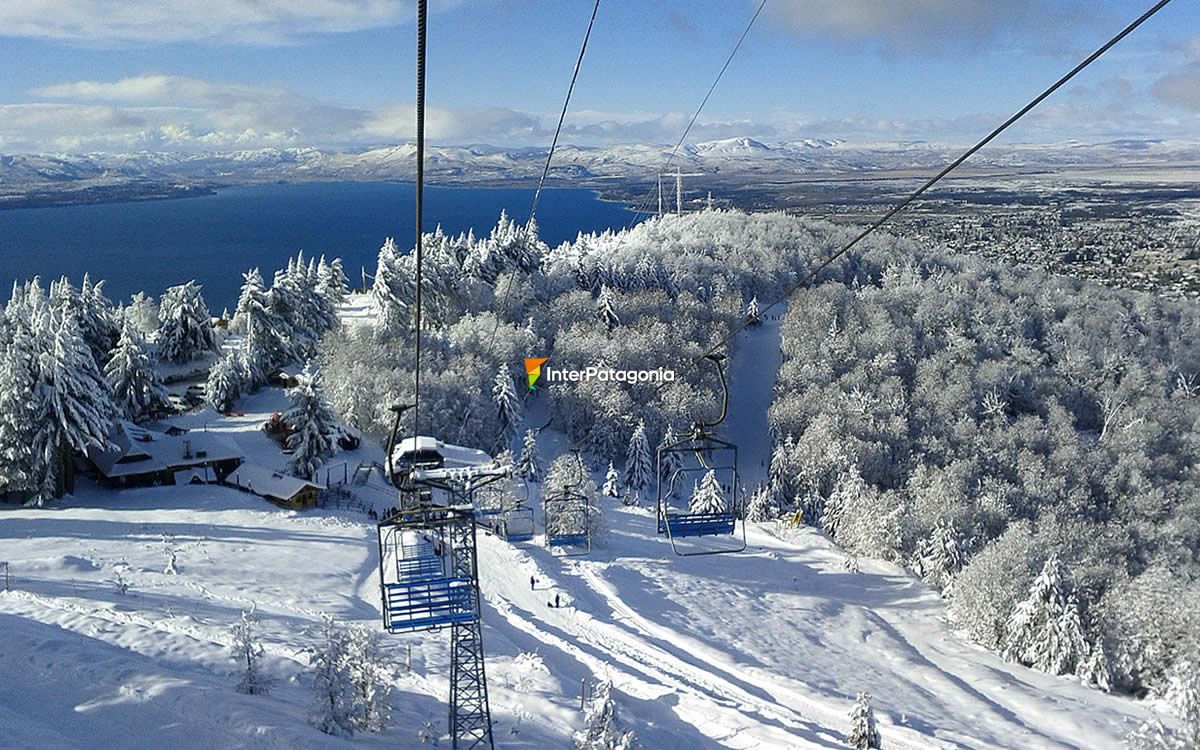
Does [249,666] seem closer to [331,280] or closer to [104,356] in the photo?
[104,356]

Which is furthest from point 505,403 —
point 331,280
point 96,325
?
point 96,325

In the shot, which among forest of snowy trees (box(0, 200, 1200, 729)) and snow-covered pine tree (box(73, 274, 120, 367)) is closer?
forest of snowy trees (box(0, 200, 1200, 729))

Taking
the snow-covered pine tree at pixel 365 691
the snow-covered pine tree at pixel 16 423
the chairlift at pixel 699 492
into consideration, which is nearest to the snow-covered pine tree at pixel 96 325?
the snow-covered pine tree at pixel 16 423

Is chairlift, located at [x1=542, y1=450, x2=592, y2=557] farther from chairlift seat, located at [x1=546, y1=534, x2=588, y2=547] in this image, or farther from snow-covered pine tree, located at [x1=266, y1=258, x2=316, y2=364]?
snow-covered pine tree, located at [x1=266, y1=258, x2=316, y2=364]

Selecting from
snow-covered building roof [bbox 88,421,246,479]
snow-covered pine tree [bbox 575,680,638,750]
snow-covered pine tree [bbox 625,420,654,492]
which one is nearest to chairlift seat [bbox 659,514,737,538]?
snow-covered pine tree [bbox 575,680,638,750]

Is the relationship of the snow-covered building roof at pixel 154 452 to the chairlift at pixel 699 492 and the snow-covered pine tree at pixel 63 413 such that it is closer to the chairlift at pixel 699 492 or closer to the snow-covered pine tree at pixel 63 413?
the snow-covered pine tree at pixel 63 413

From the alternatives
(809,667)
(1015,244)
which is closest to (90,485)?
(809,667)
